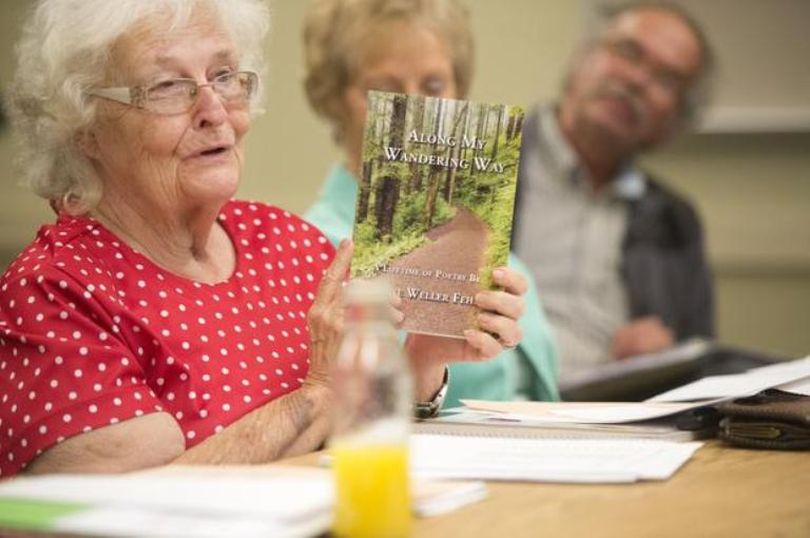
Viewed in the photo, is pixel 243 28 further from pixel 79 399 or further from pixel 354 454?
pixel 354 454

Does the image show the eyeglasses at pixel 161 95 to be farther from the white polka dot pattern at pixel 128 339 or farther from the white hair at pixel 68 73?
the white polka dot pattern at pixel 128 339

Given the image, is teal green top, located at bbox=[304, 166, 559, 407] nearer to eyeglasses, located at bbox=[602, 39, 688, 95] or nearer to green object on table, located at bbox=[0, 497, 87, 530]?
green object on table, located at bbox=[0, 497, 87, 530]

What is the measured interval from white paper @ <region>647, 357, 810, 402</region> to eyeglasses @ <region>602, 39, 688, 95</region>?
103 inches

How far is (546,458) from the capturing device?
5.28 feet

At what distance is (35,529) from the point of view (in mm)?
1156

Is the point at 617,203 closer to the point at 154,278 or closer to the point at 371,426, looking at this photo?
the point at 154,278

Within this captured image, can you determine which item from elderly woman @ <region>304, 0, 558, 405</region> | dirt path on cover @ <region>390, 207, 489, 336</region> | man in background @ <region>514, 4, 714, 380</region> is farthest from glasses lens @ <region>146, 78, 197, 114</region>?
man in background @ <region>514, 4, 714, 380</region>

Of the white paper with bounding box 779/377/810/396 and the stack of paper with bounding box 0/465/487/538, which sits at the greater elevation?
the white paper with bounding box 779/377/810/396

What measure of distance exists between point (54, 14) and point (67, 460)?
0.73m

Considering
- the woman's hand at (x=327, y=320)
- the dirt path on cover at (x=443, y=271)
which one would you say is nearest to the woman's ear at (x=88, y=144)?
the woman's hand at (x=327, y=320)

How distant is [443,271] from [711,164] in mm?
3133

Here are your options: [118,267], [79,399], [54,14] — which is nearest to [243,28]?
[54,14]

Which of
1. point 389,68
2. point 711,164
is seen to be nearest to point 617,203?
point 711,164

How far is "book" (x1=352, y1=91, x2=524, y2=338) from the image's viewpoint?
5.99 ft
